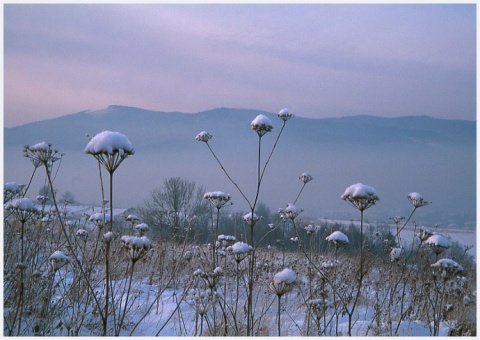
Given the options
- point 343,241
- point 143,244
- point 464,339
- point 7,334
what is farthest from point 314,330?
Result: point 7,334

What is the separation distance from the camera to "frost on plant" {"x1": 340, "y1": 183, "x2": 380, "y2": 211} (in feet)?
9.20

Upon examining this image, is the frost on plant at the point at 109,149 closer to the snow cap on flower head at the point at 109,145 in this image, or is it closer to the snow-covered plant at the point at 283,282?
the snow cap on flower head at the point at 109,145

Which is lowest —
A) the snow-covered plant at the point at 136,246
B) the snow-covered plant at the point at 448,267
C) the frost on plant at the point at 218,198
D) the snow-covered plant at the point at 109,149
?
the snow-covered plant at the point at 448,267

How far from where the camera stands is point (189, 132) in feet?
584

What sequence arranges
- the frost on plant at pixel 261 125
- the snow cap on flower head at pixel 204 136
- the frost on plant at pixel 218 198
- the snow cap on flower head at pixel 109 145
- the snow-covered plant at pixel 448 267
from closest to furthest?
the snow cap on flower head at pixel 109 145 → the snow-covered plant at pixel 448 267 → the frost on plant at pixel 261 125 → the frost on plant at pixel 218 198 → the snow cap on flower head at pixel 204 136

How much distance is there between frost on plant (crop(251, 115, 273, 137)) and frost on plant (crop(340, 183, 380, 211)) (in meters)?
1.20

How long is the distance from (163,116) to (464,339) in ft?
484

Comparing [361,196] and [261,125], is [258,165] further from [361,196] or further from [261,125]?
[361,196]

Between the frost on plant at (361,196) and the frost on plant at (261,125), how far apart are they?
3.93 ft

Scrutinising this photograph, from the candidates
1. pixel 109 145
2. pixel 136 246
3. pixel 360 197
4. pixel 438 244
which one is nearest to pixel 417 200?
pixel 438 244

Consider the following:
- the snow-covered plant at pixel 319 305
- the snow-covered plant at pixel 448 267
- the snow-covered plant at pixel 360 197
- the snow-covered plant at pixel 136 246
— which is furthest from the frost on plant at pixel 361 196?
the snow-covered plant at pixel 136 246

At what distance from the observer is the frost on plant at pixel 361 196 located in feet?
9.20

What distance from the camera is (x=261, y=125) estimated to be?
3.81 m

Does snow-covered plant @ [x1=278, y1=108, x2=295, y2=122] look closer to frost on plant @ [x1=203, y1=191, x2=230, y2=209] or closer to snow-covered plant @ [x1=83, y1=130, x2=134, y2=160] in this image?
frost on plant @ [x1=203, y1=191, x2=230, y2=209]
